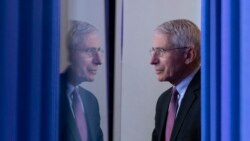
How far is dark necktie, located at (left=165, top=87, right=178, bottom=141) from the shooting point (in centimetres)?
117

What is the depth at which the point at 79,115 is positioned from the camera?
123 centimetres

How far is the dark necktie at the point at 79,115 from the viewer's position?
4.01ft

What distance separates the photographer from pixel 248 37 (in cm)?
102

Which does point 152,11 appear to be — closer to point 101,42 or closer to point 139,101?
point 101,42

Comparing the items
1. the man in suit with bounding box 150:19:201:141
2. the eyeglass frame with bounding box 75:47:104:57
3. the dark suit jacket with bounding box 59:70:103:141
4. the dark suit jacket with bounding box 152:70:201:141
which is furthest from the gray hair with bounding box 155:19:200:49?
the dark suit jacket with bounding box 59:70:103:141

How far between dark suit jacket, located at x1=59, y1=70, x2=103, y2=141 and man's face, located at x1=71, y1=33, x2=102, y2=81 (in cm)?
5

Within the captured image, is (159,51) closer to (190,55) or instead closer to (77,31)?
(190,55)

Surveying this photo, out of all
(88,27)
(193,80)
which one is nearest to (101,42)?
(88,27)

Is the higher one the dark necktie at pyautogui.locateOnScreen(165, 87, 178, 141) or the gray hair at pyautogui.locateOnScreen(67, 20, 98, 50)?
the gray hair at pyautogui.locateOnScreen(67, 20, 98, 50)

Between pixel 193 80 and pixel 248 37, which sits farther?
pixel 193 80

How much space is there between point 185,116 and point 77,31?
466 millimetres

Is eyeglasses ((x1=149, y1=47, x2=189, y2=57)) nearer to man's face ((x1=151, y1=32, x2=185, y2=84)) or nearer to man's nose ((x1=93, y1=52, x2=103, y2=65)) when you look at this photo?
man's face ((x1=151, y1=32, x2=185, y2=84))

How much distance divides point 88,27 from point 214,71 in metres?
0.45

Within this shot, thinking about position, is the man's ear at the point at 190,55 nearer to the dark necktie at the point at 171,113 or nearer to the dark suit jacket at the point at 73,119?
the dark necktie at the point at 171,113
